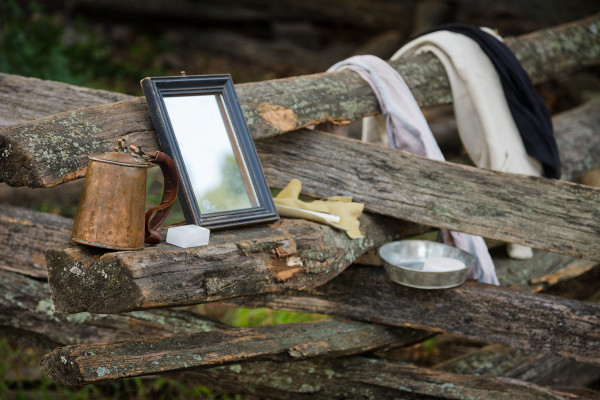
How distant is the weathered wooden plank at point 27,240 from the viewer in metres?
2.88

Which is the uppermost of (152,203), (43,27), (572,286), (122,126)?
(43,27)

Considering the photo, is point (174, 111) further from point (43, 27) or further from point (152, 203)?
point (43, 27)

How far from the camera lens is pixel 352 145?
2689mm

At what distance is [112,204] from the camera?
183 cm

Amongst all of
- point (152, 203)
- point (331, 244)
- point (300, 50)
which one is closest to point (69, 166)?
point (331, 244)

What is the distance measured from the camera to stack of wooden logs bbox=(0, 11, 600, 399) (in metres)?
2.08

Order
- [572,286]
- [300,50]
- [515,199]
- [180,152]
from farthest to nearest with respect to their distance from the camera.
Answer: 1. [300,50]
2. [572,286]
3. [515,199]
4. [180,152]

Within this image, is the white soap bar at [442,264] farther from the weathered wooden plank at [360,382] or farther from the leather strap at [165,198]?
the leather strap at [165,198]

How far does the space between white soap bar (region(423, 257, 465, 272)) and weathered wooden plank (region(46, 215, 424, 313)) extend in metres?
0.44

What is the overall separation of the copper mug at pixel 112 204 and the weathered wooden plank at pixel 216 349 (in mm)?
428

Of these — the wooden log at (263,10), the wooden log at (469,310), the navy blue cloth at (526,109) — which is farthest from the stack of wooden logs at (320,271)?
the wooden log at (263,10)

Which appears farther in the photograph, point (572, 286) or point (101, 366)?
point (572, 286)

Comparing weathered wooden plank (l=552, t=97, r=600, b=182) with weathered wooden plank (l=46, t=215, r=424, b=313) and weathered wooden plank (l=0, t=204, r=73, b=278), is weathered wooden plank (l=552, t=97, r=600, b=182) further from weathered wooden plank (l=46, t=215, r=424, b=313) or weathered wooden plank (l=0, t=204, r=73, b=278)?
weathered wooden plank (l=0, t=204, r=73, b=278)

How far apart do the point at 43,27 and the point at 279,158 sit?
5.76m
